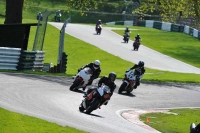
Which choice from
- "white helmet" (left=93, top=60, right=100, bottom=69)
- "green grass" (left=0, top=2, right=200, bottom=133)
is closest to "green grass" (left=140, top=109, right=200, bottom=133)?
"green grass" (left=0, top=2, right=200, bottom=133)

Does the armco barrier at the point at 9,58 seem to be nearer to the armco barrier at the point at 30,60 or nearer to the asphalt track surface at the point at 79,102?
the armco barrier at the point at 30,60

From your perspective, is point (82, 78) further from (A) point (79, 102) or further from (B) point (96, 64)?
(A) point (79, 102)

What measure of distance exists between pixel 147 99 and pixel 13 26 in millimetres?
7189

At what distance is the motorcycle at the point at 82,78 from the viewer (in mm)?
21766

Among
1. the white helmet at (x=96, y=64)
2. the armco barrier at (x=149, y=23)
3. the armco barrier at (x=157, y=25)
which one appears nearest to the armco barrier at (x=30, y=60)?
the white helmet at (x=96, y=64)

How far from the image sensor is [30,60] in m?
27.1

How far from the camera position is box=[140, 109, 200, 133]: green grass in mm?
17392

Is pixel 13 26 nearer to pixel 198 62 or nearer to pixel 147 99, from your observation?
pixel 147 99

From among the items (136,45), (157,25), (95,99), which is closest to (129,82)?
(95,99)

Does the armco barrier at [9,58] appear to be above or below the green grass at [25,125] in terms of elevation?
below

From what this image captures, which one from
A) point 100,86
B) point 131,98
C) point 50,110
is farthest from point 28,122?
point 131,98

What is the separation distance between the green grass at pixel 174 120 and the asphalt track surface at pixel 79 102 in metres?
0.47

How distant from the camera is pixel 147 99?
2402 cm

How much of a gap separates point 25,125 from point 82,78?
30.1ft
